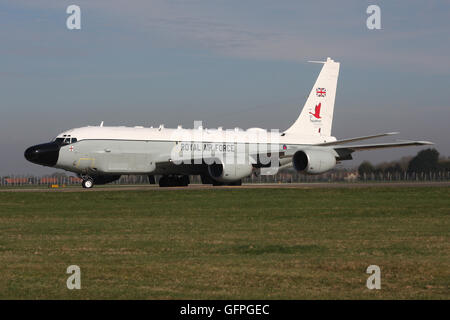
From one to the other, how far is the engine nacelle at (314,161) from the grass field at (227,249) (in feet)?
60.7

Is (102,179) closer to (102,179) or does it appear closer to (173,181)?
(102,179)

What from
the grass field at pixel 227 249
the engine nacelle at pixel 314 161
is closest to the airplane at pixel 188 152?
the engine nacelle at pixel 314 161

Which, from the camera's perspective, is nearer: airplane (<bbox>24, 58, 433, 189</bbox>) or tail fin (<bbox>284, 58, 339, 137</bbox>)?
airplane (<bbox>24, 58, 433, 189</bbox>)

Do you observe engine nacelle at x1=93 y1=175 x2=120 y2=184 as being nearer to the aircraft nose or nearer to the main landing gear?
the main landing gear

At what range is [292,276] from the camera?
15.1 metres

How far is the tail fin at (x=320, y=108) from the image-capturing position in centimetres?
6391

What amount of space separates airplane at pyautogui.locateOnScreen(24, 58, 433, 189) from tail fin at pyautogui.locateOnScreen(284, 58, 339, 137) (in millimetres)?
114

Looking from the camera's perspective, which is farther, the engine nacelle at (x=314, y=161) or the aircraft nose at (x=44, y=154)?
the engine nacelle at (x=314, y=161)

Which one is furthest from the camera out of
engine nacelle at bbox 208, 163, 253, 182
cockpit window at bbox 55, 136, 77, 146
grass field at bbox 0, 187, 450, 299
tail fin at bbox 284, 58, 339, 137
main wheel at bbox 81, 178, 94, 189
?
tail fin at bbox 284, 58, 339, 137

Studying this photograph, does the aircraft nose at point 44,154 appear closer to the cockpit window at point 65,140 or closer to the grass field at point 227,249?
the cockpit window at point 65,140

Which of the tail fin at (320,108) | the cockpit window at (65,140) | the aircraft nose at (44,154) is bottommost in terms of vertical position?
the aircraft nose at (44,154)

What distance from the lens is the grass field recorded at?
13859 millimetres

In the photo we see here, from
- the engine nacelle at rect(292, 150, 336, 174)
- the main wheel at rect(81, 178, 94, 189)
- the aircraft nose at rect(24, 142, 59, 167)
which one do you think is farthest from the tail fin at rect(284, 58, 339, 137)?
the aircraft nose at rect(24, 142, 59, 167)
